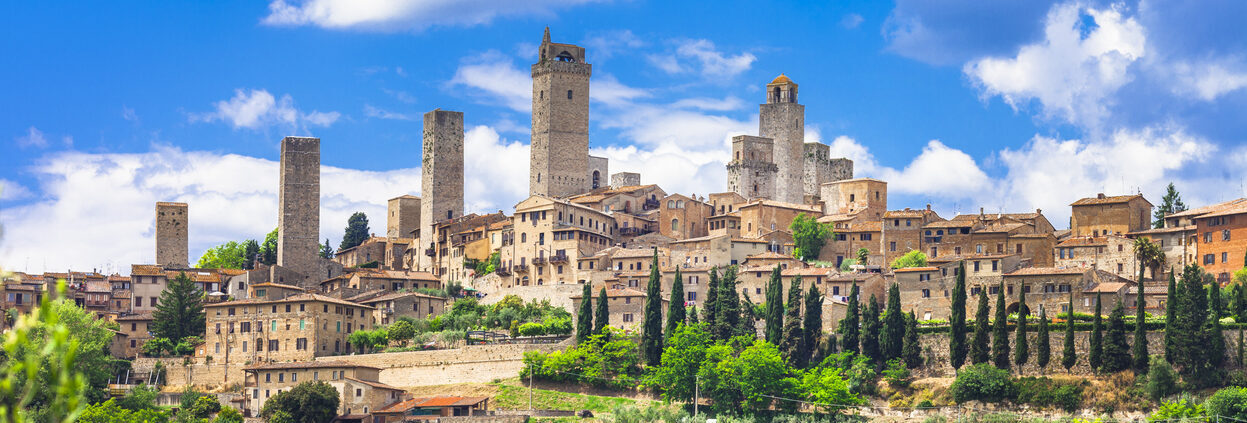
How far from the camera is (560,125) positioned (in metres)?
102

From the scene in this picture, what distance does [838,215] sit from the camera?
300ft

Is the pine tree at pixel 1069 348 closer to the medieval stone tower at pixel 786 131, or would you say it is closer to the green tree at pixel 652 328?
the green tree at pixel 652 328

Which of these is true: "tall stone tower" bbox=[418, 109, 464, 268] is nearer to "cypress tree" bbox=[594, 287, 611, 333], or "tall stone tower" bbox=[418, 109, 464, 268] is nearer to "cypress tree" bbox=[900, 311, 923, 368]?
"cypress tree" bbox=[594, 287, 611, 333]

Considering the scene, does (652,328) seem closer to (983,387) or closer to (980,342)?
(980,342)

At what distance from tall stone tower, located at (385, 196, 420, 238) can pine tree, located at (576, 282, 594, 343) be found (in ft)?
120

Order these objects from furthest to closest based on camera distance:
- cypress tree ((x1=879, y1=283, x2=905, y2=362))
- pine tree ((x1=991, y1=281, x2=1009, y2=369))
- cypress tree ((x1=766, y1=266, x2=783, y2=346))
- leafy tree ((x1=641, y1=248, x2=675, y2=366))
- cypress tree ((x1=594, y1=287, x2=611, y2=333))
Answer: cypress tree ((x1=594, y1=287, x2=611, y2=333))
leafy tree ((x1=641, y1=248, x2=675, y2=366))
cypress tree ((x1=766, y1=266, x2=783, y2=346))
cypress tree ((x1=879, y1=283, x2=905, y2=362))
pine tree ((x1=991, y1=281, x2=1009, y2=369))

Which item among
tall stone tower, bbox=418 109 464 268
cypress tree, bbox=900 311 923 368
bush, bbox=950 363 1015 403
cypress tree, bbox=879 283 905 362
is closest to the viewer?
bush, bbox=950 363 1015 403

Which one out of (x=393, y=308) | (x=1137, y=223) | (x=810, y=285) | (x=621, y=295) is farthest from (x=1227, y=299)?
(x=393, y=308)

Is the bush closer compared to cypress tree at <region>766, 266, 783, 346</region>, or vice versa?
the bush

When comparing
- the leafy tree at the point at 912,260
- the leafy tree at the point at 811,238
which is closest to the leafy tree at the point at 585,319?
the leafy tree at the point at 912,260

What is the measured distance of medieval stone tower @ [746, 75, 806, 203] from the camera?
108688mm

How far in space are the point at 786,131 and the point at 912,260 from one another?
1343 inches

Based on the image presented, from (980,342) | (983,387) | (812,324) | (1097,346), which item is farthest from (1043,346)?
(812,324)

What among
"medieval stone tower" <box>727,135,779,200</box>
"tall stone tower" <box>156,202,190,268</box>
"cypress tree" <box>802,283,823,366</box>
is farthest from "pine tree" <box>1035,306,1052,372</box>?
"tall stone tower" <box>156,202,190,268</box>
